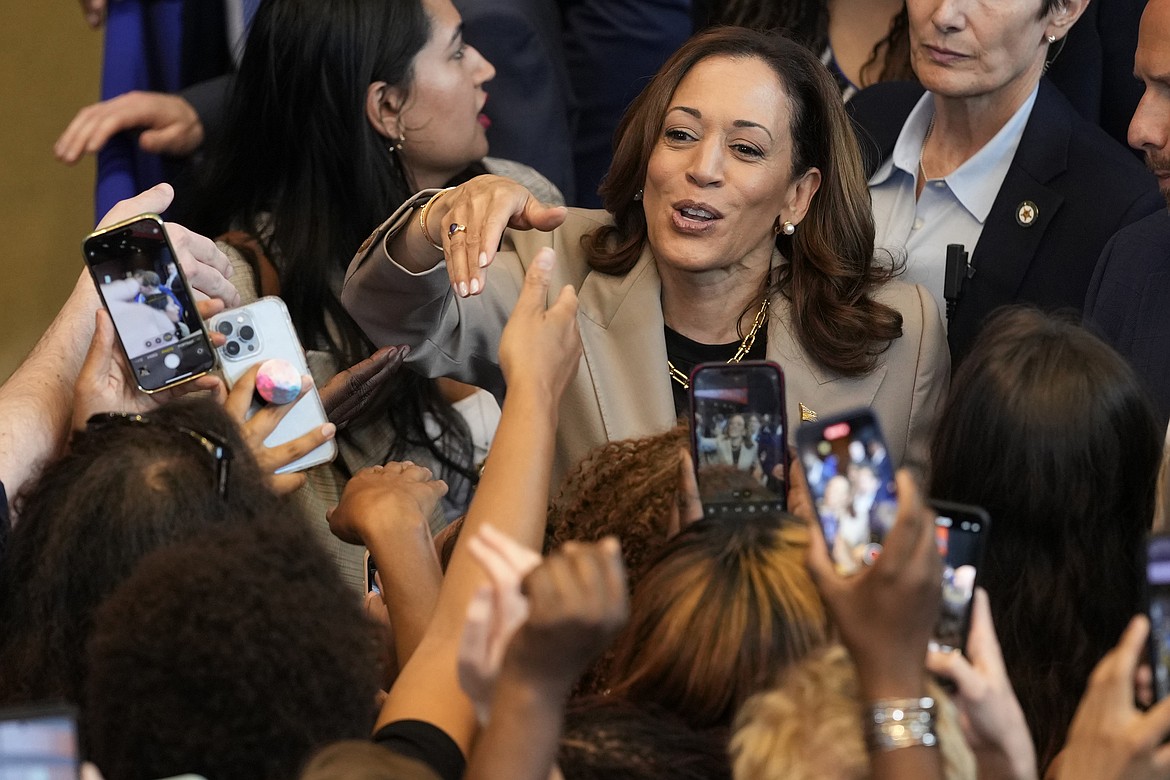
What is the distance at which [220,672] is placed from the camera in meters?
1.24

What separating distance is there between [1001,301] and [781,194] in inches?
18.8

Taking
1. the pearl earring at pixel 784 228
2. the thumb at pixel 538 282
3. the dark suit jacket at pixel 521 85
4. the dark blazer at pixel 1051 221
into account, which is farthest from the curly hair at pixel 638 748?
the dark suit jacket at pixel 521 85

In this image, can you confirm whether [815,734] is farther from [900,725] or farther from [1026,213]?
[1026,213]

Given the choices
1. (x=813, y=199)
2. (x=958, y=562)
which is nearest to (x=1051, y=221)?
(x=813, y=199)

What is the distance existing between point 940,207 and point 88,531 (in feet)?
6.13

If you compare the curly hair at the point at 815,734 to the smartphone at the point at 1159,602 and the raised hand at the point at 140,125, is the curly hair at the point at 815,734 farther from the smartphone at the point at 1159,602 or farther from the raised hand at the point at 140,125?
the raised hand at the point at 140,125

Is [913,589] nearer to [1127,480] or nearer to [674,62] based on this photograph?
[1127,480]

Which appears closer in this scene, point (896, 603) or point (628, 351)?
point (896, 603)

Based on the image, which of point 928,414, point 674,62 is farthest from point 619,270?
point 928,414

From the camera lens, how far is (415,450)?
2906 millimetres

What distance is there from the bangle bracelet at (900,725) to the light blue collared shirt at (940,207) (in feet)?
5.20

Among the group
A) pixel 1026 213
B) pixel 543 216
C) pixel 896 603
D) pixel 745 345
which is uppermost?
pixel 543 216

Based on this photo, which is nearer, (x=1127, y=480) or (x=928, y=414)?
(x=1127, y=480)

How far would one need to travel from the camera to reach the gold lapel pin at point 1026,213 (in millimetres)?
2662
